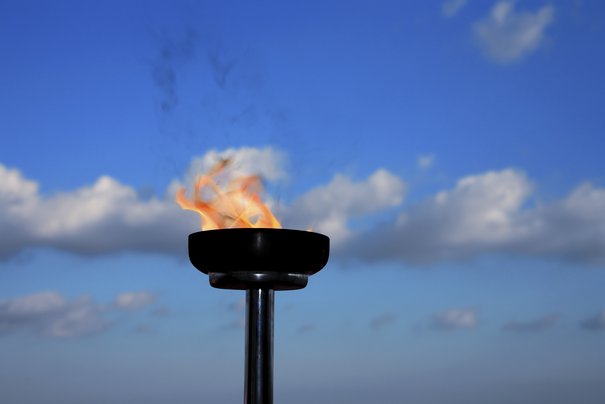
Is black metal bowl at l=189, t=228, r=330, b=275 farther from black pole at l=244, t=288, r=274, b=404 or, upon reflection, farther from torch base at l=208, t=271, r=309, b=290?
black pole at l=244, t=288, r=274, b=404

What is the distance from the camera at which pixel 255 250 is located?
4582 millimetres

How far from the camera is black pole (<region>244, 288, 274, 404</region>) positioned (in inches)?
188

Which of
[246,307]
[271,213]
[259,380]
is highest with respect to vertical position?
[271,213]

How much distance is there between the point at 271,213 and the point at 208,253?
0.61m

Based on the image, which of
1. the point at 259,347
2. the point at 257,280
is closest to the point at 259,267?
the point at 257,280

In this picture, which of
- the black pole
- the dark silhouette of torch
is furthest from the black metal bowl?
the black pole

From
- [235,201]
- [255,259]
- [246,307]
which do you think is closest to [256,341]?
[246,307]

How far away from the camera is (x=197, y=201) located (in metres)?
5.22

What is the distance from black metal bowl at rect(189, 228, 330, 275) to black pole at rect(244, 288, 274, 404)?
0.28 metres

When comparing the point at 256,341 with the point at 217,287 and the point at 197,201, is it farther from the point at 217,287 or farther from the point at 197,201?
the point at 197,201

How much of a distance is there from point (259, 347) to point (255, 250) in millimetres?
653

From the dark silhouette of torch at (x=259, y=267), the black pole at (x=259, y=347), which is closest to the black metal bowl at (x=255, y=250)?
the dark silhouette of torch at (x=259, y=267)

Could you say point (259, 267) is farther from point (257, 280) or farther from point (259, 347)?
point (259, 347)

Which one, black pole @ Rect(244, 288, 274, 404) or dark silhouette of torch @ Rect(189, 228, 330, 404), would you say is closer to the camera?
dark silhouette of torch @ Rect(189, 228, 330, 404)
